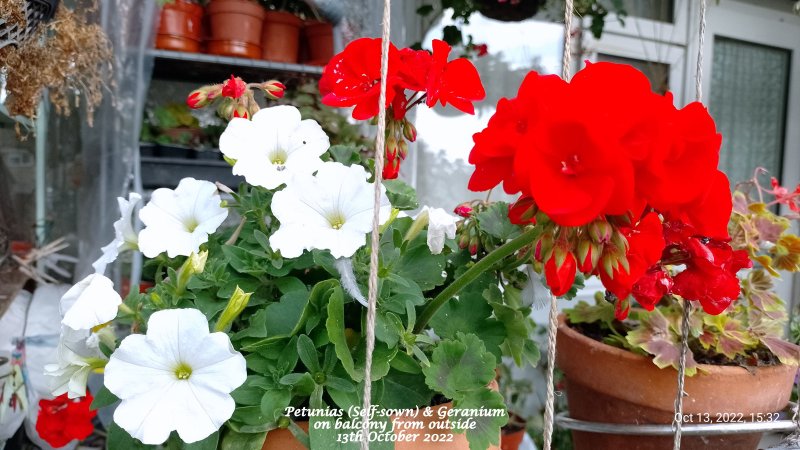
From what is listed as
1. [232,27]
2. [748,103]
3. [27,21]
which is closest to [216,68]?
[232,27]

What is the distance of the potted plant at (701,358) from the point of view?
720 millimetres

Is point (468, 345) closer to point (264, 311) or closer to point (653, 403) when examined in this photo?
point (264, 311)

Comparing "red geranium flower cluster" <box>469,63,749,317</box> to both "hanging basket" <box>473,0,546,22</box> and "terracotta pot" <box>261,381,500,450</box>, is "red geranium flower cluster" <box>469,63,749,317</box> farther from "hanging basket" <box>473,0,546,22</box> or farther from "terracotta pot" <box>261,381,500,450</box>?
"hanging basket" <box>473,0,546,22</box>

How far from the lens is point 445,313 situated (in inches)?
21.3

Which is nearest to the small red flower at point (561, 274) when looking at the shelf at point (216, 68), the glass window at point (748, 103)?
the shelf at point (216, 68)

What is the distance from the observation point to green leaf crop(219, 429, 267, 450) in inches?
17.6

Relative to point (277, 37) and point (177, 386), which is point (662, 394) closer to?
point (177, 386)

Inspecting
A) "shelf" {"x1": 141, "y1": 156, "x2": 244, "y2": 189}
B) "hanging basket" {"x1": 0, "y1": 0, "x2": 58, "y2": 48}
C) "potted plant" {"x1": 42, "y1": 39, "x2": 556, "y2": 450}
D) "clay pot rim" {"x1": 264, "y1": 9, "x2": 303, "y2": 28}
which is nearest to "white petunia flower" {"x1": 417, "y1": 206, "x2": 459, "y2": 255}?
"potted plant" {"x1": 42, "y1": 39, "x2": 556, "y2": 450}

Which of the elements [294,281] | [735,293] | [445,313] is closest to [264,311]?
[294,281]

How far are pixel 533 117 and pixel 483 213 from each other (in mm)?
243

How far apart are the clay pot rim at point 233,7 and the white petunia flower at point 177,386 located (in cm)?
135

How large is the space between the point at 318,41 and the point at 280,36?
0.11 metres

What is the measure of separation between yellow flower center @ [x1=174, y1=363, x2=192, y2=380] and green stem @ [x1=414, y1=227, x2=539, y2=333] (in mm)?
202

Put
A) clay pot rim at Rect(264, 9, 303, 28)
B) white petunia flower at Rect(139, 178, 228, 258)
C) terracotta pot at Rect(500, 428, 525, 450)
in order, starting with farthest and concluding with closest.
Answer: clay pot rim at Rect(264, 9, 303, 28) → terracotta pot at Rect(500, 428, 525, 450) → white petunia flower at Rect(139, 178, 228, 258)
